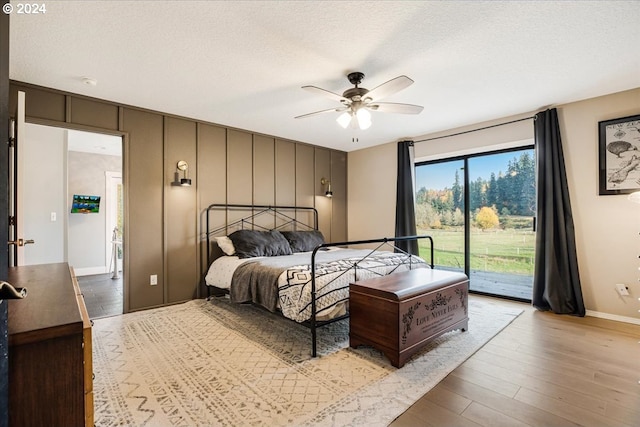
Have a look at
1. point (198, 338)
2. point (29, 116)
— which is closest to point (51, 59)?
point (29, 116)

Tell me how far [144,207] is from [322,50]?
282cm

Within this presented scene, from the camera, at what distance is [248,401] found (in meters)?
1.91

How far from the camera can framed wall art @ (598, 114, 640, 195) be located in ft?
10.5

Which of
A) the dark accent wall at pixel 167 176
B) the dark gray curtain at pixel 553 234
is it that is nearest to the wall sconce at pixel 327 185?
the dark accent wall at pixel 167 176

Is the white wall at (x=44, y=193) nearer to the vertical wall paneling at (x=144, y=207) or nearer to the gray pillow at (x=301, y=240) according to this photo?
the vertical wall paneling at (x=144, y=207)

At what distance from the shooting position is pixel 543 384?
2.10 metres

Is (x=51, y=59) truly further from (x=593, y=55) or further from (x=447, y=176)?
(x=447, y=176)

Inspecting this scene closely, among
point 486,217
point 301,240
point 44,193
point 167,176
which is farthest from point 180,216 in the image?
point 486,217

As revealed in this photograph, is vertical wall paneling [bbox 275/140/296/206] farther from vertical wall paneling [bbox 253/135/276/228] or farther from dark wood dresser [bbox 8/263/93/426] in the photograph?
dark wood dresser [bbox 8/263/93/426]

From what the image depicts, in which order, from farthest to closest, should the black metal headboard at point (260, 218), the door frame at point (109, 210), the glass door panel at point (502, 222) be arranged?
the door frame at point (109, 210) → the black metal headboard at point (260, 218) → the glass door panel at point (502, 222)

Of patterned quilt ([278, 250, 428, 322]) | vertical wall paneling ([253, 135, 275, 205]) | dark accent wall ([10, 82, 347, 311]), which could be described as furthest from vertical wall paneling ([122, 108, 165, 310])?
patterned quilt ([278, 250, 428, 322])

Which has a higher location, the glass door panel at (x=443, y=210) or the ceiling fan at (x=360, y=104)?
the ceiling fan at (x=360, y=104)

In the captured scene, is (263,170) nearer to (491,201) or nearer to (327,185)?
(327,185)

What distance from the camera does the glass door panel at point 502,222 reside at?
4176mm
